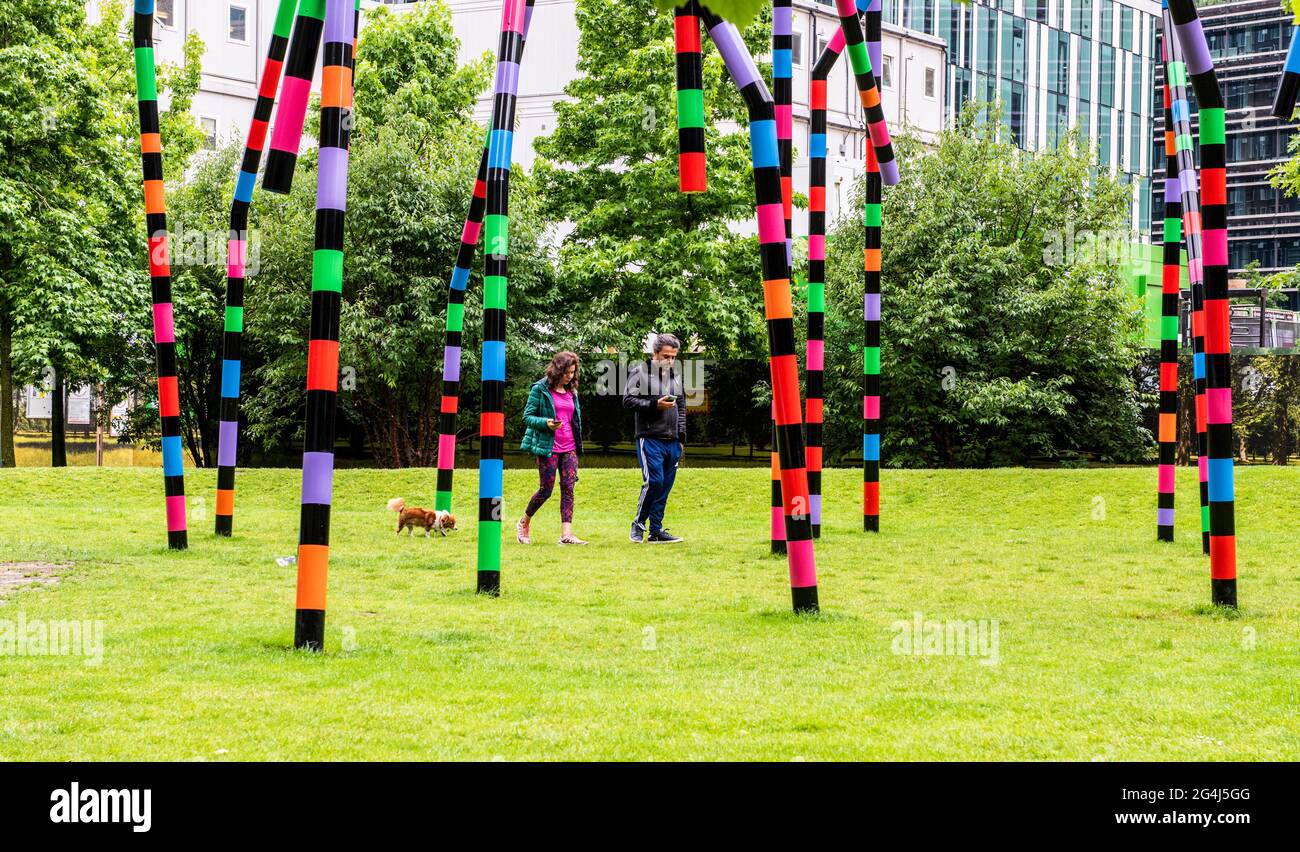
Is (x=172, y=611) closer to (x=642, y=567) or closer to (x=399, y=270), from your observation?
(x=642, y=567)

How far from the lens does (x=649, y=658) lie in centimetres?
711

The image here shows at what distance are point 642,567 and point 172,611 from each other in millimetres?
4617

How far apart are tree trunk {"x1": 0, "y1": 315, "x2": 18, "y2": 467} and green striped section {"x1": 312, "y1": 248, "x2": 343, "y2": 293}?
2637cm

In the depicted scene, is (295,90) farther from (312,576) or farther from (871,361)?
(871,361)

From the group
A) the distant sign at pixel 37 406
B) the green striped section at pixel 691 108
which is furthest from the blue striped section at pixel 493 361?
the distant sign at pixel 37 406

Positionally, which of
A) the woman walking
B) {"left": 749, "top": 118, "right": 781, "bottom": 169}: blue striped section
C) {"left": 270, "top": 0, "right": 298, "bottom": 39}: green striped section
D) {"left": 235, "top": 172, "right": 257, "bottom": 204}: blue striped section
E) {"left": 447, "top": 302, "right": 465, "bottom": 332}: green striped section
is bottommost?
the woman walking

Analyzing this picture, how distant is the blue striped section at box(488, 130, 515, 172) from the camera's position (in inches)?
381

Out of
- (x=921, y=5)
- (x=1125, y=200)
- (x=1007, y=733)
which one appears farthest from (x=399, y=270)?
(x=921, y=5)

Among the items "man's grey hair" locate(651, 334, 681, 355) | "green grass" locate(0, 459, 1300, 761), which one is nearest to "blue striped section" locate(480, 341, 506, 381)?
"green grass" locate(0, 459, 1300, 761)

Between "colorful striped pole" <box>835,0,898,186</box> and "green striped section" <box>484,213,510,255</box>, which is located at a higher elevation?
"colorful striped pole" <box>835,0,898,186</box>

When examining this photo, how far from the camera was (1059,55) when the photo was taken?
8712 cm

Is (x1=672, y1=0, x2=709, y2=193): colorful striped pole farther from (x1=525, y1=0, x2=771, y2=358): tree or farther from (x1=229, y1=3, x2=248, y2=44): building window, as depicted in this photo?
(x1=229, y1=3, x2=248, y2=44): building window

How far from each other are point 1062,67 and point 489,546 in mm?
85977

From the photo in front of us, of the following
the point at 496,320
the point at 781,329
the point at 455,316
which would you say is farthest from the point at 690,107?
the point at 455,316
